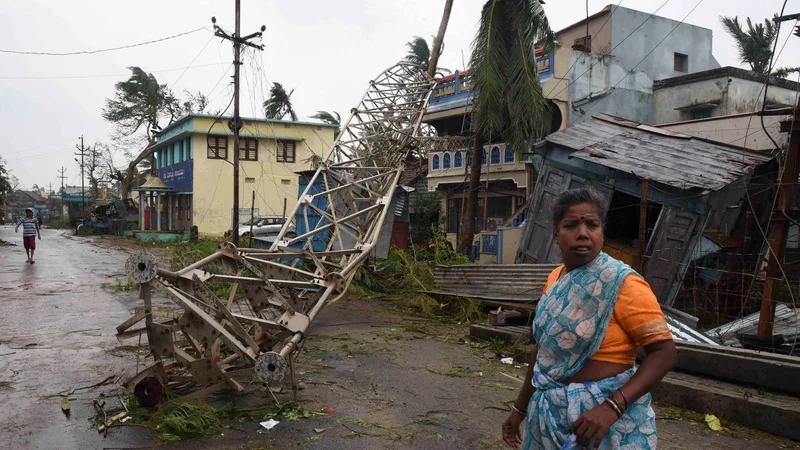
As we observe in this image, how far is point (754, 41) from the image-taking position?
24688 mm

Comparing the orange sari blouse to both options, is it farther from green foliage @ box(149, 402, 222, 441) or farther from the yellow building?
the yellow building

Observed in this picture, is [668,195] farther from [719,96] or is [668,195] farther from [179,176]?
[179,176]

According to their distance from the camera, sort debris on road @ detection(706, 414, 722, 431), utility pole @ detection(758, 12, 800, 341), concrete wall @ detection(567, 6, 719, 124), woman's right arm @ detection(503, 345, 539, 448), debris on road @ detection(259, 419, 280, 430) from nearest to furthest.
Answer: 1. woman's right arm @ detection(503, 345, 539, 448)
2. debris on road @ detection(259, 419, 280, 430)
3. debris on road @ detection(706, 414, 722, 431)
4. utility pole @ detection(758, 12, 800, 341)
5. concrete wall @ detection(567, 6, 719, 124)

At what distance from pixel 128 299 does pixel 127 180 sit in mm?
31713

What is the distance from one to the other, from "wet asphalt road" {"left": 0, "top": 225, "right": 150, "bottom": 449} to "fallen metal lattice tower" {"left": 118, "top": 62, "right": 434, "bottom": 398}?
1.94ft

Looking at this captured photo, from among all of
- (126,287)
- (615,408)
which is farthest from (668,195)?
(126,287)

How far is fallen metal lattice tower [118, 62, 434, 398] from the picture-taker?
180 inches

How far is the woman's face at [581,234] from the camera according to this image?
2.13m

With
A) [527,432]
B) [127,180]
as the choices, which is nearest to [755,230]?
[527,432]

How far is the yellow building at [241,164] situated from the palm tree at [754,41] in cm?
2173

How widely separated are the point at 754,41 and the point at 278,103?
2693cm

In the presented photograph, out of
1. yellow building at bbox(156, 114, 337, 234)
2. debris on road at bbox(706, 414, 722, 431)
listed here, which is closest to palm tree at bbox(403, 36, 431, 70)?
yellow building at bbox(156, 114, 337, 234)

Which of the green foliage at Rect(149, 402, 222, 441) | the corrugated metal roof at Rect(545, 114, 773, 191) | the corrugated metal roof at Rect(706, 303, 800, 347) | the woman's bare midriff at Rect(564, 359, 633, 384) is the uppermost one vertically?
the corrugated metal roof at Rect(545, 114, 773, 191)

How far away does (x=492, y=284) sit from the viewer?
9.05 meters
